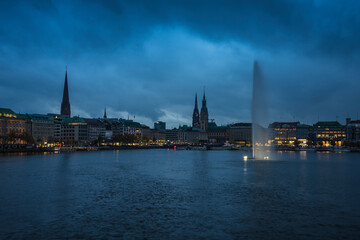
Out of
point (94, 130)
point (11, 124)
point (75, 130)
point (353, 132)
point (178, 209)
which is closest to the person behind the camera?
point (178, 209)

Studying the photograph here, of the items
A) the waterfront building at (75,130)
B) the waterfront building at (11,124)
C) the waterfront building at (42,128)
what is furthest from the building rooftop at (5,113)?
the waterfront building at (75,130)

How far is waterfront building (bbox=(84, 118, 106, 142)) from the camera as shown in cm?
18075

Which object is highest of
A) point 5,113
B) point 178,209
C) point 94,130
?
point 5,113

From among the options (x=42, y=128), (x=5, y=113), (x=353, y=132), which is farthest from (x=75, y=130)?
(x=353, y=132)

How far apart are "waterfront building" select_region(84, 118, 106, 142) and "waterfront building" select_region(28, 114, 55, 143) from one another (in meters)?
22.1

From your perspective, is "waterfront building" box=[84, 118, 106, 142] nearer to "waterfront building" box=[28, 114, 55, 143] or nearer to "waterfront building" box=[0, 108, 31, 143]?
"waterfront building" box=[28, 114, 55, 143]

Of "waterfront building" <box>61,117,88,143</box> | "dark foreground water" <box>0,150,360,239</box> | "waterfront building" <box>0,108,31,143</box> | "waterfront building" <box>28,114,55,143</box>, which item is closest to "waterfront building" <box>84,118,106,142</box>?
"waterfront building" <box>61,117,88,143</box>

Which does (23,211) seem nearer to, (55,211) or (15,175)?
(55,211)

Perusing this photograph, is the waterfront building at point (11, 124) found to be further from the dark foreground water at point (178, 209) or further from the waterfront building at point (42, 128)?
the dark foreground water at point (178, 209)

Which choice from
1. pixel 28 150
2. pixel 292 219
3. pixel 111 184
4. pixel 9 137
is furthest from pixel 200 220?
pixel 9 137

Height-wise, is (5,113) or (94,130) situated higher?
(5,113)

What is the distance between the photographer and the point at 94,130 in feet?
604

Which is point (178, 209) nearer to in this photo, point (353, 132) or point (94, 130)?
point (94, 130)

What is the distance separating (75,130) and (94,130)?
38.3 ft
